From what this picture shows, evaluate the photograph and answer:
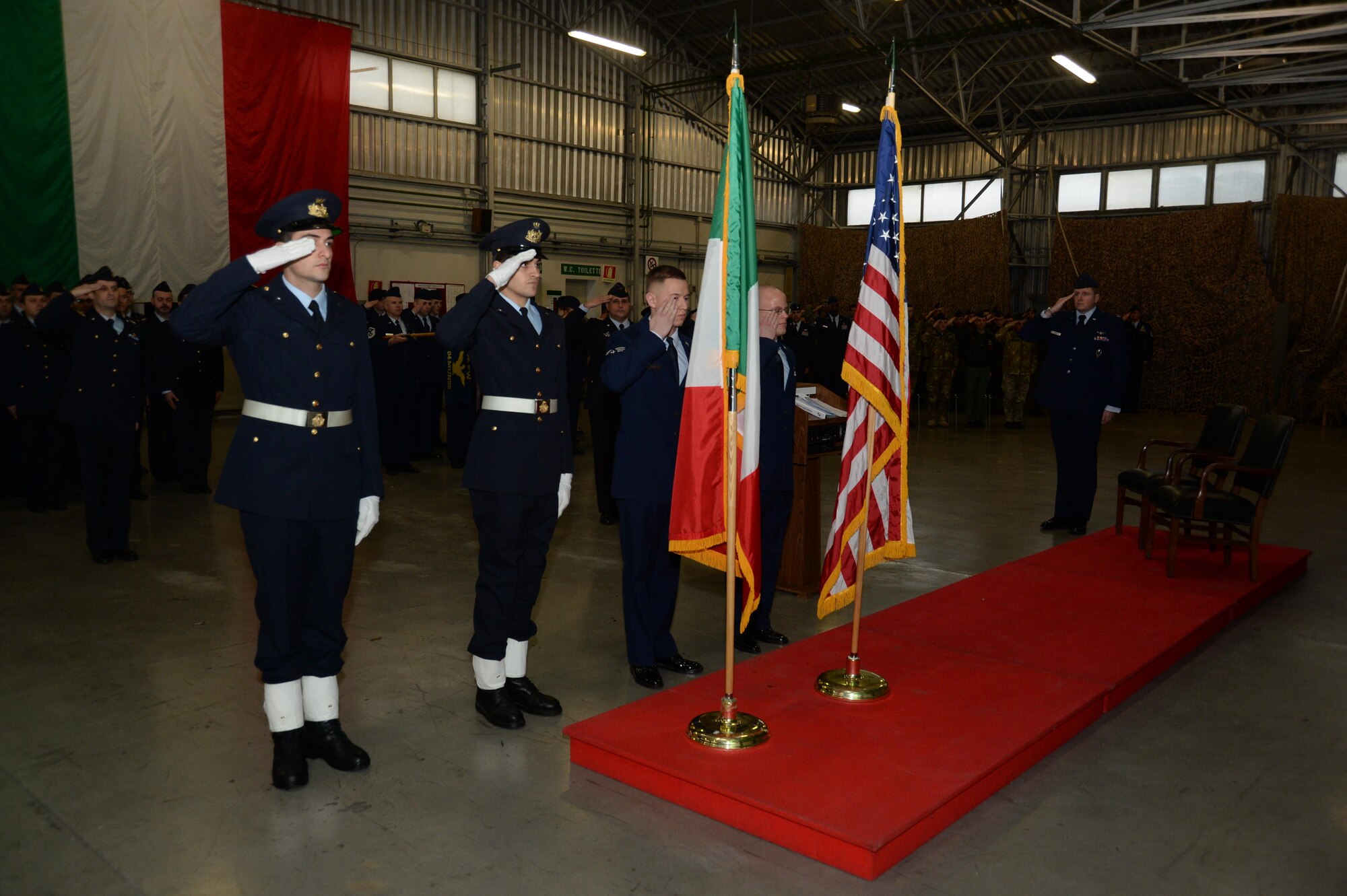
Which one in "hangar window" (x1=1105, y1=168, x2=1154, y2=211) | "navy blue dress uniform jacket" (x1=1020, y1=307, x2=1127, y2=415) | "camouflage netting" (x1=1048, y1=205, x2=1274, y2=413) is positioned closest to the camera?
"navy blue dress uniform jacket" (x1=1020, y1=307, x2=1127, y2=415)

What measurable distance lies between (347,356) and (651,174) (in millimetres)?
17504

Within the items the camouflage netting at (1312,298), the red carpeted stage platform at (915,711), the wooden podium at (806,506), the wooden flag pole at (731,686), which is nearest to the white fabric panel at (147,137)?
the wooden podium at (806,506)

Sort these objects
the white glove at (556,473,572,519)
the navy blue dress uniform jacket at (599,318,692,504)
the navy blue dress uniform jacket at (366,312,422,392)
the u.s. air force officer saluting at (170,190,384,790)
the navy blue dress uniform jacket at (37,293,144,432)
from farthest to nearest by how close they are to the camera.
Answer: the navy blue dress uniform jacket at (366,312,422,392), the navy blue dress uniform jacket at (37,293,144,432), the navy blue dress uniform jacket at (599,318,692,504), the white glove at (556,473,572,519), the u.s. air force officer saluting at (170,190,384,790)

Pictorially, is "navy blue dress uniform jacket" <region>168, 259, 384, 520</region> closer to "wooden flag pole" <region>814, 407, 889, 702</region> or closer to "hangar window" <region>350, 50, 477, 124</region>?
"wooden flag pole" <region>814, 407, 889, 702</region>

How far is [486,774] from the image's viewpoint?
3189 mm

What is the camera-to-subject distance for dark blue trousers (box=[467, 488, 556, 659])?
3490 mm

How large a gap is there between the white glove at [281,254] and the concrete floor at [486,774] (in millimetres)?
1549

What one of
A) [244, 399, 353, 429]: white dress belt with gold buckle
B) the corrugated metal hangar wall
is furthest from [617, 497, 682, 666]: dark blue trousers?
the corrugated metal hangar wall

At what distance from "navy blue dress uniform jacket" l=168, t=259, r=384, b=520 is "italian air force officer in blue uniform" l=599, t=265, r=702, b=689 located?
105cm

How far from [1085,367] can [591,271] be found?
13.0 metres

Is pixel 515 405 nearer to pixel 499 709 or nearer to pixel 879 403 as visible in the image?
pixel 499 709

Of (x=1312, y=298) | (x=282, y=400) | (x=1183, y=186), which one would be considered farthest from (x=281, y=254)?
(x=1183, y=186)

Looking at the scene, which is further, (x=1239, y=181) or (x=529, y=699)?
(x=1239, y=181)

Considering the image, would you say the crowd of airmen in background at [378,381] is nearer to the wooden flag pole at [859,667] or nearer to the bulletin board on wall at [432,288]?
the wooden flag pole at [859,667]
